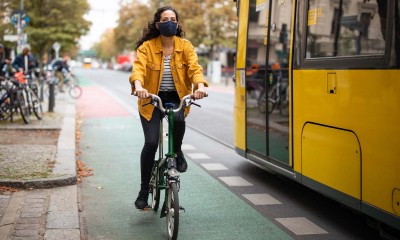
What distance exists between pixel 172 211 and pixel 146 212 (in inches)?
47.7

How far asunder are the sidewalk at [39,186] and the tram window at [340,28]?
2.90m

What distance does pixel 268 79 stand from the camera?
7199mm

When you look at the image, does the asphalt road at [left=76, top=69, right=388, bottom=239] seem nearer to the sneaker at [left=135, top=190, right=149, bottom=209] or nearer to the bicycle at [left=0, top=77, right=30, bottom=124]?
the sneaker at [left=135, top=190, right=149, bottom=209]

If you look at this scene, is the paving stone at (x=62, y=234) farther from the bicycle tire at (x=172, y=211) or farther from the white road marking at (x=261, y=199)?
the white road marking at (x=261, y=199)

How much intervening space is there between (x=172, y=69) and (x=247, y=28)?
9.37 ft

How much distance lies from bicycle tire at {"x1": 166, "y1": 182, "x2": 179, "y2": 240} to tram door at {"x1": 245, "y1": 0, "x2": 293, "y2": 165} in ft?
6.45

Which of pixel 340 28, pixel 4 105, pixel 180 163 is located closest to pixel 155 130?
pixel 180 163

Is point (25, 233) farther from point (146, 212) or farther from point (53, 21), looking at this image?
point (53, 21)

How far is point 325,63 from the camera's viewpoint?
5426 mm

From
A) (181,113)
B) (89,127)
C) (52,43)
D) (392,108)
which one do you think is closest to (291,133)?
(181,113)

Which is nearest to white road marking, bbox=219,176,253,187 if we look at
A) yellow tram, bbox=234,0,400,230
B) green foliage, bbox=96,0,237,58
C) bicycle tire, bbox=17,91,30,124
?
yellow tram, bbox=234,0,400,230

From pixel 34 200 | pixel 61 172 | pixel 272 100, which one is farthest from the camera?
pixel 61 172

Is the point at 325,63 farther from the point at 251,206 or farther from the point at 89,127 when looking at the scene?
the point at 89,127

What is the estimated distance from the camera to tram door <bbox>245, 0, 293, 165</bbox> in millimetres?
6688
